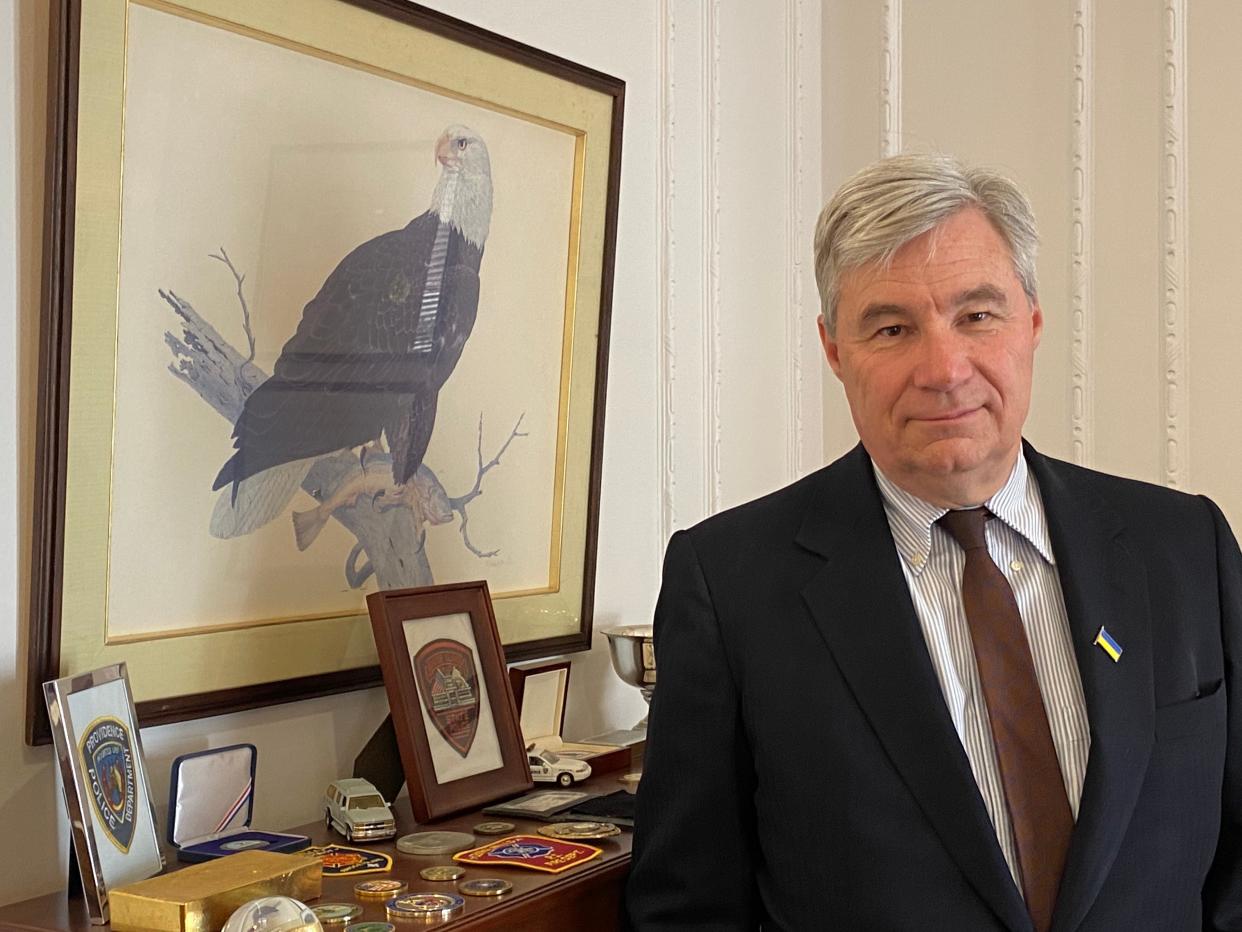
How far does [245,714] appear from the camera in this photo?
231cm

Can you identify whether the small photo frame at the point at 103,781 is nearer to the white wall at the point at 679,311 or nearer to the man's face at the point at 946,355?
the white wall at the point at 679,311

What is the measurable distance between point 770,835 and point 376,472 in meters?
0.95

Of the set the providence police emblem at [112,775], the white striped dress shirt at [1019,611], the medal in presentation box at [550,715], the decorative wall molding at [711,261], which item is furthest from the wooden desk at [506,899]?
the decorative wall molding at [711,261]

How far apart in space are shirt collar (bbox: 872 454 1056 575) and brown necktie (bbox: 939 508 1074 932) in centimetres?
4

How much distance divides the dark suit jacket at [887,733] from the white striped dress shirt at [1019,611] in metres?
0.03

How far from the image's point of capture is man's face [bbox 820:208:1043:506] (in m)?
1.92

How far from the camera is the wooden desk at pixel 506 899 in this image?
6.05ft

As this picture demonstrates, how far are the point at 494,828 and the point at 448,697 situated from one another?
0.84ft

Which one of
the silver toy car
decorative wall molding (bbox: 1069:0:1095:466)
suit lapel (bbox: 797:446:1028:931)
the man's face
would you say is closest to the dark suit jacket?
suit lapel (bbox: 797:446:1028:931)

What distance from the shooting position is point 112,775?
1910mm

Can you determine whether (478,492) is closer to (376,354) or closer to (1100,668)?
(376,354)

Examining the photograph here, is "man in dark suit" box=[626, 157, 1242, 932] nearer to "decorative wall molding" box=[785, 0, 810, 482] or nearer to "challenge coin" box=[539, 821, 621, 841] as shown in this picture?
"challenge coin" box=[539, 821, 621, 841]

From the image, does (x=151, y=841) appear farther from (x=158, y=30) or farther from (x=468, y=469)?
(x=158, y=30)

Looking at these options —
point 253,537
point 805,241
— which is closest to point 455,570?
point 253,537
